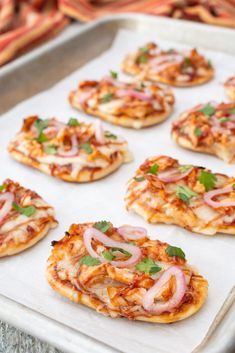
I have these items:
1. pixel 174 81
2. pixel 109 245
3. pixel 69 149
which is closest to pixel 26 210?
pixel 109 245

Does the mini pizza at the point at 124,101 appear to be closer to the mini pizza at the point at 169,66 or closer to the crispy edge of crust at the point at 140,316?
the mini pizza at the point at 169,66

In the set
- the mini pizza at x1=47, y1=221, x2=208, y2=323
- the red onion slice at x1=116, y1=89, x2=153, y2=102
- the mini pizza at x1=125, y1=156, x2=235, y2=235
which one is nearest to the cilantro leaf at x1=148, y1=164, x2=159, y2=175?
the mini pizza at x1=125, y1=156, x2=235, y2=235

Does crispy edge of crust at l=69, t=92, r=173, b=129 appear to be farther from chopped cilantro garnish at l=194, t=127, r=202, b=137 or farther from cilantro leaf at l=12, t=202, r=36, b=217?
cilantro leaf at l=12, t=202, r=36, b=217

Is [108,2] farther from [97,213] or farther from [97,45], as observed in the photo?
[97,213]

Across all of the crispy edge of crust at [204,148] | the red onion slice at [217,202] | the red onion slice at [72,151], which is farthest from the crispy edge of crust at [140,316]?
the crispy edge of crust at [204,148]

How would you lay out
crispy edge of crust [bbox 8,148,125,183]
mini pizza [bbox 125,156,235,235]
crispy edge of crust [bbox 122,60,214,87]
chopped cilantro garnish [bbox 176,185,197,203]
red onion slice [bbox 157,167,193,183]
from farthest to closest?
1. crispy edge of crust [bbox 122,60,214,87]
2. crispy edge of crust [bbox 8,148,125,183]
3. red onion slice [bbox 157,167,193,183]
4. chopped cilantro garnish [bbox 176,185,197,203]
5. mini pizza [bbox 125,156,235,235]

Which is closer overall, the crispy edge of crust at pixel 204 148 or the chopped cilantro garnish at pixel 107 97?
the crispy edge of crust at pixel 204 148
